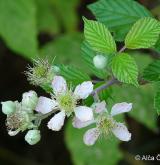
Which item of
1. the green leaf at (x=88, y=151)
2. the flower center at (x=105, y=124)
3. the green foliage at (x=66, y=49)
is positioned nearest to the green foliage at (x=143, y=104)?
the green leaf at (x=88, y=151)

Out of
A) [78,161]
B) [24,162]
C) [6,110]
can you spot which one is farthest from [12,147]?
[6,110]

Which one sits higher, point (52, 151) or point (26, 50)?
point (26, 50)

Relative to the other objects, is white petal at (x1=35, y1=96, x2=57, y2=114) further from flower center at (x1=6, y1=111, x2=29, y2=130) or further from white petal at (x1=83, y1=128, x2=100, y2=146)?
white petal at (x1=83, y1=128, x2=100, y2=146)

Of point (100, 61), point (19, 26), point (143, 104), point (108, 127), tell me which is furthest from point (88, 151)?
point (100, 61)

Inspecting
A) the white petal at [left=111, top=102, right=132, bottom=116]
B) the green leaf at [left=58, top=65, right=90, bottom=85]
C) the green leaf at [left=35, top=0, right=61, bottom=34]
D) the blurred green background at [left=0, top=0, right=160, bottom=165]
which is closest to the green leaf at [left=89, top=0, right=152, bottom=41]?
the green leaf at [left=58, top=65, right=90, bottom=85]

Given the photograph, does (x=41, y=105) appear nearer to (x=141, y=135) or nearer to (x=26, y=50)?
(x=26, y=50)

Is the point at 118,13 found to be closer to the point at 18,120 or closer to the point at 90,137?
the point at 90,137
